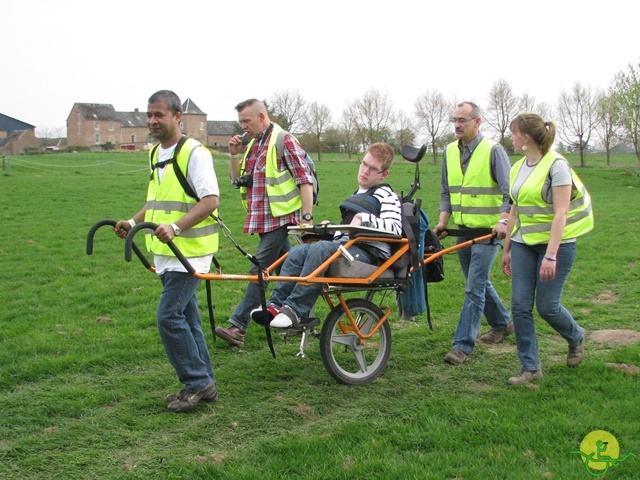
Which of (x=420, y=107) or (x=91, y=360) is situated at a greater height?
(x=420, y=107)

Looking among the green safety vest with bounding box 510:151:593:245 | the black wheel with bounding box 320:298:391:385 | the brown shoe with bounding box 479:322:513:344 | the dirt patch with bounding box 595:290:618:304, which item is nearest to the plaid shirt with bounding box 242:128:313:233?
the black wheel with bounding box 320:298:391:385

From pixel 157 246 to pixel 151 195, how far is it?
1.32 ft

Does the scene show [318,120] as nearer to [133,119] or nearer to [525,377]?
[133,119]

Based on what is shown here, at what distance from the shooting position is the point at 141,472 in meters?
3.95

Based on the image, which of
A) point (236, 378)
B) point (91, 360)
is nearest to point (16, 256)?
point (91, 360)

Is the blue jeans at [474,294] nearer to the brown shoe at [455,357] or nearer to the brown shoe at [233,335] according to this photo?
the brown shoe at [455,357]

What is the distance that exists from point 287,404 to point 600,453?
216 centimetres

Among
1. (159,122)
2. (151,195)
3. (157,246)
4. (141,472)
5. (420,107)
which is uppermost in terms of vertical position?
(420,107)

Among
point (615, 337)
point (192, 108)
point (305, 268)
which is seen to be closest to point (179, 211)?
point (305, 268)

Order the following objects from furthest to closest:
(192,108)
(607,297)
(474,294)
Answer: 1. (192,108)
2. (607,297)
3. (474,294)

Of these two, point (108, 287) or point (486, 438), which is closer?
point (486, 438)

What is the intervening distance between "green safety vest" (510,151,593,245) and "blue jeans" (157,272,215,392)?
8.51 ft

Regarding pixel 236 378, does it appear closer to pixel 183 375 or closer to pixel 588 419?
pixel 183 375

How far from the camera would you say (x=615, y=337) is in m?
6.70
